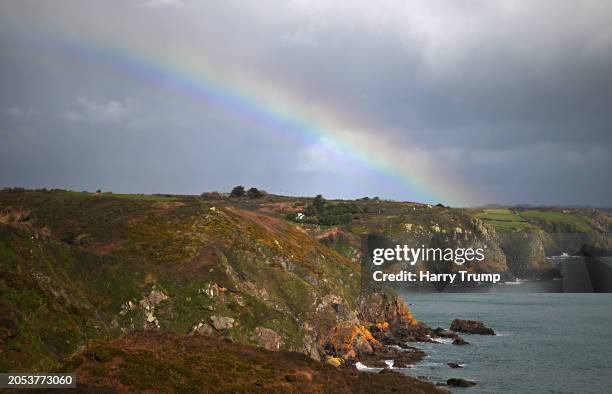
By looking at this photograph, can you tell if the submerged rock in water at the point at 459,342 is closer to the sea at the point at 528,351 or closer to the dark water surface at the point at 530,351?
the dark water surface at the point at 530,351

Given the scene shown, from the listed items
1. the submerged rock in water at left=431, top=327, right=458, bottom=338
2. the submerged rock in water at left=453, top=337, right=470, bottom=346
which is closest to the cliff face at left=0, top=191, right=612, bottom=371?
the submerged rock in water at left=431, top=327, right=458, bottom=338

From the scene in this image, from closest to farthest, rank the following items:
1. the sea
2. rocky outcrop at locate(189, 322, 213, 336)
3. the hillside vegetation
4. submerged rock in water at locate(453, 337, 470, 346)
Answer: the hillside vegetation, rocky outcrop at locate(189, 322, 213, 336), the sea, submerged rock in water at locate(453, 337, 470, 346)

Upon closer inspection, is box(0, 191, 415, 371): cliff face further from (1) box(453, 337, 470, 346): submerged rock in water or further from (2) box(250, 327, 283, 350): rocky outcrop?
(1) box(453, 337, 470, 346): submerged rock in water

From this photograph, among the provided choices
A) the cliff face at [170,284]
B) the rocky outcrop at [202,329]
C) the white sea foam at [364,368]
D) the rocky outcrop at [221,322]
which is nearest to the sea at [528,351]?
the white sea foam at [364,368]

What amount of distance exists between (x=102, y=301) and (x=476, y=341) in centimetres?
7849

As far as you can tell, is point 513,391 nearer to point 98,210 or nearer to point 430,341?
point 430,341

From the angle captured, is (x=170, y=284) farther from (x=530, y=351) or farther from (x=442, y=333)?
(x=442, y=333)

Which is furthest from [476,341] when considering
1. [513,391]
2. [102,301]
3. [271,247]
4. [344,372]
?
[102,301]

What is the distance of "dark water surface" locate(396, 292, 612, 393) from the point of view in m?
75.6

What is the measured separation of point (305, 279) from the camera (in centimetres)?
9700

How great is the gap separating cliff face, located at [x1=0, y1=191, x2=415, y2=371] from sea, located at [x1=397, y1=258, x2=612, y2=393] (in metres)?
19.1

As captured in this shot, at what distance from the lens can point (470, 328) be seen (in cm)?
12144

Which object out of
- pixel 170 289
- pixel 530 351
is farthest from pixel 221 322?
pixel 530 351

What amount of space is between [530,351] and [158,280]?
70.7 meters
